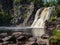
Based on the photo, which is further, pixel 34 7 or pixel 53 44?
pixel 34 7

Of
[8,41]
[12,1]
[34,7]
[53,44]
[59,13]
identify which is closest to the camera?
[53,44]

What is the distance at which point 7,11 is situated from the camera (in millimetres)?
49875

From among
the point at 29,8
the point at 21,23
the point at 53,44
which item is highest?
the point at 53,44

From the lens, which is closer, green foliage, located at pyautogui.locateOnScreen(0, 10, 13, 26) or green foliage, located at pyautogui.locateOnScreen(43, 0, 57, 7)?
green foliage, located at pyautogui.locateOnScreen(43, 0, 57, 7)

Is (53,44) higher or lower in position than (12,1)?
higher

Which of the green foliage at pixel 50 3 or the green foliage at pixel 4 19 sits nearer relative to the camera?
the green foliage at pixel 50 3

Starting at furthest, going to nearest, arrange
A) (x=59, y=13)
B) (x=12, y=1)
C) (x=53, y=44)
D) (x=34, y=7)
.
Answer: (x=12, y=1)
(x=34, y=7)
(x=59, y=13)
(x=53, y=44)

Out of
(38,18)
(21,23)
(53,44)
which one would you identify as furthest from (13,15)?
(53,44)

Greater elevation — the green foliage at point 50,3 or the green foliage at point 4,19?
the green foliage at point 50,3

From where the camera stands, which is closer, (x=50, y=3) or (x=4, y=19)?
(x=50, y=3)

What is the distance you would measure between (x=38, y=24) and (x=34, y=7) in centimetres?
916

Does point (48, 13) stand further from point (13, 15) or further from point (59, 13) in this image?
point (13, 15)

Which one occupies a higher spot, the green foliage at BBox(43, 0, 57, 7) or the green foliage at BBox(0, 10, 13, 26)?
the green foliage at BBox(43, 0, 57, 7)

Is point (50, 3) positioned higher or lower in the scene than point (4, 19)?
higher
